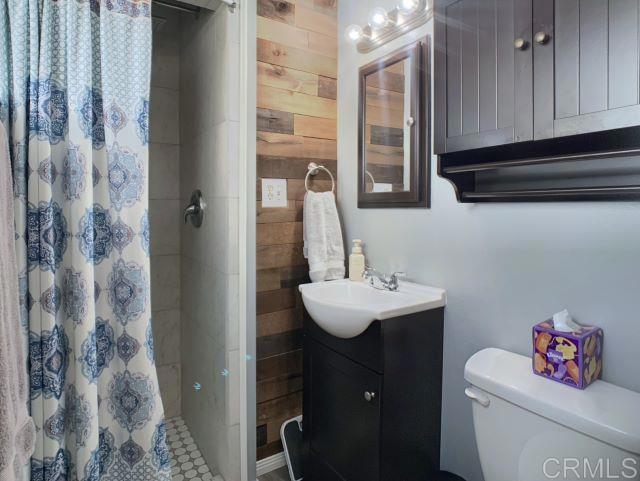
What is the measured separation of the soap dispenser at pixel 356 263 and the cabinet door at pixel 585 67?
0.91 metres

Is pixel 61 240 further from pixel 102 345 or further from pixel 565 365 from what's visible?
pixel 565 365

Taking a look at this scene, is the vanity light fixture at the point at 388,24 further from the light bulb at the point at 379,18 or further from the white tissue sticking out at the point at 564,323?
the white tissue sticking out at the point at 564,323

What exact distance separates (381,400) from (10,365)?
104cm

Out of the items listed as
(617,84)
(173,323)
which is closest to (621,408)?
(617,84)

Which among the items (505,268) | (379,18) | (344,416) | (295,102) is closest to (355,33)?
(379,18)

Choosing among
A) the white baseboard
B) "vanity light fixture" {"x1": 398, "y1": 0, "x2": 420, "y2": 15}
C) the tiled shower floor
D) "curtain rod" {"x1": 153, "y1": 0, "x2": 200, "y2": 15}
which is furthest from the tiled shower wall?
"vanity light fixture" {"x1": 398, "y1": 0, "x2": 420, "y2": 15}

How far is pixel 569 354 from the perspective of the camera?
99 centimetres

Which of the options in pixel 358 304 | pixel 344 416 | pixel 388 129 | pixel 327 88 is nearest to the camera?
pixel 358 304

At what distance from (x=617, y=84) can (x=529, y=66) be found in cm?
22

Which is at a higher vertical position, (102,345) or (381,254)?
(381,254)

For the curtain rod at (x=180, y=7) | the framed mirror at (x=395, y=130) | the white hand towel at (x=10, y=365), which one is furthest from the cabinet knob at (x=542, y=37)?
the curtain rod at (x=180, y=7)

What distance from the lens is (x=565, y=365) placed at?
1.01 m

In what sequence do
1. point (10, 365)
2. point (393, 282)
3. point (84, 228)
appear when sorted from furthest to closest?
point (393, 282), point (84, 228), point (10, 365)

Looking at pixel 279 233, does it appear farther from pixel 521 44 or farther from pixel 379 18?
pixel 521 44
